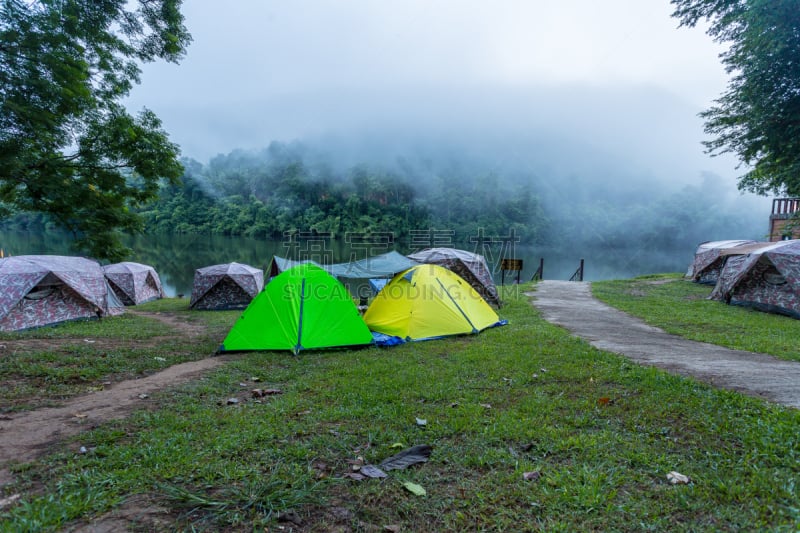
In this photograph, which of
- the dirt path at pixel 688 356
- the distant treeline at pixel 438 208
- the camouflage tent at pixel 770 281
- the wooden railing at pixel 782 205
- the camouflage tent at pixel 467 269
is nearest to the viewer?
the dirt path at pixel 688 356

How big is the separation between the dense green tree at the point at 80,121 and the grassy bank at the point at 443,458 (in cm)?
312

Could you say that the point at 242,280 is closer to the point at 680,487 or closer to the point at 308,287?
the point at 308,287

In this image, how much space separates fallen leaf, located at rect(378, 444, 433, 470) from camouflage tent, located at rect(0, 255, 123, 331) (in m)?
12.3

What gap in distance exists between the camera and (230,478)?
2.78 metres

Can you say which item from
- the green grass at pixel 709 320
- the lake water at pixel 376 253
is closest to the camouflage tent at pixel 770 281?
the green grass at pixel 709 320

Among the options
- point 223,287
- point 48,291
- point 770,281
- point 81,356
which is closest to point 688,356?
point 770,281

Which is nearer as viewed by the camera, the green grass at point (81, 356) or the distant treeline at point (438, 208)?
the green grass at point (81, 356)

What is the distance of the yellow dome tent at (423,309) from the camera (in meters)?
8.16

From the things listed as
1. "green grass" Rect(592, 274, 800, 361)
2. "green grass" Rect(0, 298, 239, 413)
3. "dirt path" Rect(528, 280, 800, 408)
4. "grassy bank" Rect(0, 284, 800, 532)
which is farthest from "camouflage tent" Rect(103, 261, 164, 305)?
"green grass" Rect(592, 274, 800, 361)

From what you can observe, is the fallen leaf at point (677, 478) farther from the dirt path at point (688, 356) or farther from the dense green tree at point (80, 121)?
the dense green tree at point (80, 121)

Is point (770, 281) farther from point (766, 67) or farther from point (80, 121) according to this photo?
point (80, 121)

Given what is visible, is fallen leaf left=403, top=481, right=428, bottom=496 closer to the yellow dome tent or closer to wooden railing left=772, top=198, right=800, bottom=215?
the yellow dome tent

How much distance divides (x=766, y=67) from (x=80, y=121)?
13.0 meters

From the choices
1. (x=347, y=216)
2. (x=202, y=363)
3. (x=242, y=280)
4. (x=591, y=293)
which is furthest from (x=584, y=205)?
(x=202, y=363)
